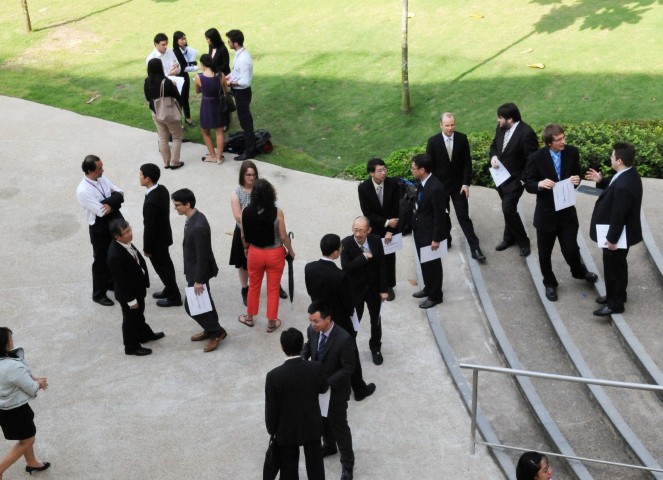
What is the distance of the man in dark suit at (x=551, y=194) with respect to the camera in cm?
887

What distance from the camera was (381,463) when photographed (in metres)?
7.49

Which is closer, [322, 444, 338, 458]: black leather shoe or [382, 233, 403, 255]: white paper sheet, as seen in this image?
[322, 444, 338, 458]: black leather shoe

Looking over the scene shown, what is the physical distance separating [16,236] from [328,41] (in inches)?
292

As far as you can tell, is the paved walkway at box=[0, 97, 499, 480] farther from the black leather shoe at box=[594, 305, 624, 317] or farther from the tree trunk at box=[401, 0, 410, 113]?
the tree trunk at box=[401, 0, 410, 113]

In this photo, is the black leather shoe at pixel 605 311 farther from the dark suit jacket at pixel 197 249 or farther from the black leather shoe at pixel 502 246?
the dark suit jacket at pixel 197 249

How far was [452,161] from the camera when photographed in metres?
9.91

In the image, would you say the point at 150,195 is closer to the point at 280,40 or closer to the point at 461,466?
the point at 461,466

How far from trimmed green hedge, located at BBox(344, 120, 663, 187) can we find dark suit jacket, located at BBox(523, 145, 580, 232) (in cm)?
239

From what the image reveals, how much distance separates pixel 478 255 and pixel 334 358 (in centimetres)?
355

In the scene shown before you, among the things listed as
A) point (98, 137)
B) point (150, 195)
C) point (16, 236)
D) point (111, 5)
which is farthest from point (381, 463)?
point (111, 5)

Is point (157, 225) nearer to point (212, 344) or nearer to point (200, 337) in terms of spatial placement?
point (200, 337)

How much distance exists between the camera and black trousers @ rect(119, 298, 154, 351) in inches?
347

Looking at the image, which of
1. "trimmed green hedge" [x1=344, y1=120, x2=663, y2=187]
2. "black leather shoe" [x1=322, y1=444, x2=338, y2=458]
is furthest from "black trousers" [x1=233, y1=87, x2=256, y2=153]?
"black leather shoe" [x1=322, y1=444, x2=338, y2=458]

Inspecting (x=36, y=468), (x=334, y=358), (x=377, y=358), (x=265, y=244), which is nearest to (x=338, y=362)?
(x=334, y=358)
